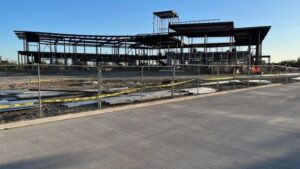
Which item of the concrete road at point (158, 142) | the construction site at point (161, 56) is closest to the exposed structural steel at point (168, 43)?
the construction site at point (161, 56)

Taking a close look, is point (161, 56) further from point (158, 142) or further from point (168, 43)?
point (158, 142)

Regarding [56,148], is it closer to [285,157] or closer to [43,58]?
[285,157]

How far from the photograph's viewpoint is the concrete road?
3.98 m

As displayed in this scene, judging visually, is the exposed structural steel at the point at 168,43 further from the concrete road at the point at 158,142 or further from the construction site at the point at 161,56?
the concrete road at the point at 158,142

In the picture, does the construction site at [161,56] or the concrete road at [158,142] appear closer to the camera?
the concrete road at [158,142]

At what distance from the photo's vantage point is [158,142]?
5.03m

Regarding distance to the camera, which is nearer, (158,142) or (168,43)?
(158,142)

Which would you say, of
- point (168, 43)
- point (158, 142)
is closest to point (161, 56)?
point (168, 43)

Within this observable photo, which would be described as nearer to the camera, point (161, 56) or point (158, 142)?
point (158, 142)

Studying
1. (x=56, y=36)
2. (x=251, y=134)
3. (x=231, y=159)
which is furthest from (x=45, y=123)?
(x=56, y=36)

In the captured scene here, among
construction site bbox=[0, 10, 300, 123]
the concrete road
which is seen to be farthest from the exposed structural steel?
the concrete road

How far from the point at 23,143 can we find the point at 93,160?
69.5 inches

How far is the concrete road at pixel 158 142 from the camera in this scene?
13.1 feet

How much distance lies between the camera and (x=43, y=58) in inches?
2270
